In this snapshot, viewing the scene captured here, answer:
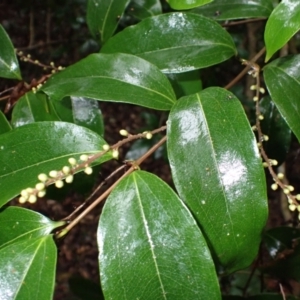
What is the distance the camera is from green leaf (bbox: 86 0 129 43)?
118cm

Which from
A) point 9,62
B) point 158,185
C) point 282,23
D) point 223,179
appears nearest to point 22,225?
point 158,185

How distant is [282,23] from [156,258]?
470 millimetres

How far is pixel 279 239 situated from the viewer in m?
1.44

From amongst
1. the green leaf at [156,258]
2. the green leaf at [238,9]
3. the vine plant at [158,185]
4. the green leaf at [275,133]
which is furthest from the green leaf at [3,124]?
the green leaf at [275,133]

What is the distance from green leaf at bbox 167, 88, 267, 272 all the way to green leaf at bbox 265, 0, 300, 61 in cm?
15

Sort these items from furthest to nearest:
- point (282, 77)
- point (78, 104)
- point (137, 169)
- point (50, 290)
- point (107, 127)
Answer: point (107, 127), point (78, 104), point (282, 77), point (137, 169), point (50, 290)

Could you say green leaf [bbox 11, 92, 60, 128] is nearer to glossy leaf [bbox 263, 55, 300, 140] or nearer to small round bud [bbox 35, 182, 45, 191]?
small round bud [bbox 35, 182, 45, 191]

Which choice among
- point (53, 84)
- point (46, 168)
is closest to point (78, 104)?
point (53, 84)

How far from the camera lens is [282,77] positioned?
905 millimetres

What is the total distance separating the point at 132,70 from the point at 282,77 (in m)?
0.30

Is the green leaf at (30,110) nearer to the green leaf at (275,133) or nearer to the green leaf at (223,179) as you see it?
the green leaf at (223,179)

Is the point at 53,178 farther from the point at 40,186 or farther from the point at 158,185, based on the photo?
the point at 158,185

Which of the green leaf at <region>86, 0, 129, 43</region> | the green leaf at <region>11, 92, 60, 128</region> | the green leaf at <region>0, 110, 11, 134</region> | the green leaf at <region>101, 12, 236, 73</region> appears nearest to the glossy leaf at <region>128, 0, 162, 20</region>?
the green leaf at <region>86, 0, 129, 43</region>

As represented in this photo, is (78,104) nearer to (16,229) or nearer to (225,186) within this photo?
(16,229)
